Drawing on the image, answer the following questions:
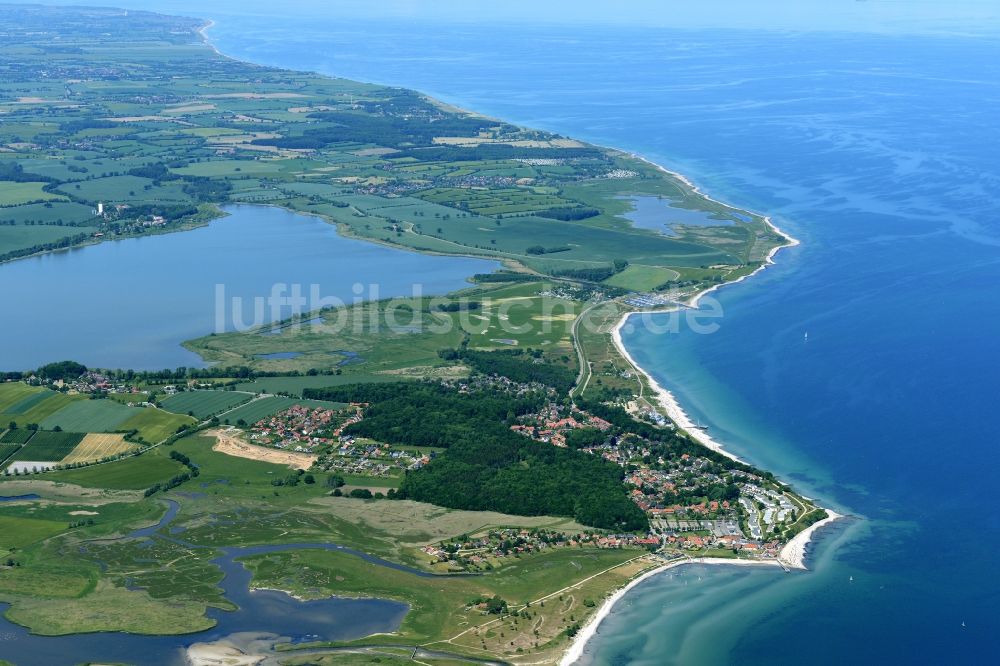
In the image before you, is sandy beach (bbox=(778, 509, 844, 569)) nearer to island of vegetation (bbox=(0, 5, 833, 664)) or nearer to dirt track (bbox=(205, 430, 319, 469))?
island of vegetation (bbox=(0, 5, 833, 664))

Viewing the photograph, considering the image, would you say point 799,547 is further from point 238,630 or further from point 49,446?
point 49,446

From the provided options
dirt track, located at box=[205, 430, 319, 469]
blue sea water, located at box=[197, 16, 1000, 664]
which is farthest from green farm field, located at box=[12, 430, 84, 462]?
blue sea water, located at box=[197, 16, 1000, 664]

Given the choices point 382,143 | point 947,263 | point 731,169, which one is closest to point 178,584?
point 947,263

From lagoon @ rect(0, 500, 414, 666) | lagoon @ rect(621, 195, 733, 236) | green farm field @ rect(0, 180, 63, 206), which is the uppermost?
lagoon @ rect(621, 195, 733, 236)

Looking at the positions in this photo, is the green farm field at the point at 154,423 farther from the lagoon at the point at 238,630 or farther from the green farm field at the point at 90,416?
the lagoon at the point at 238,630

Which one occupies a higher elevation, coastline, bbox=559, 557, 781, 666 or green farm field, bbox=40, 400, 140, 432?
green farm field, bbox=40, 400, 140, 432

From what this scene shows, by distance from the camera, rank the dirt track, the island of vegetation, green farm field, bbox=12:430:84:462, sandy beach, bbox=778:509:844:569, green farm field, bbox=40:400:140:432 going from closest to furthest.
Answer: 1. the island of vegetation
2. sandy beach, bbox=778:509:844:569
3. the dirt track
4. green farm field, bbox=12:430:84:462
5. green farm field, bbox=40:400:140:432

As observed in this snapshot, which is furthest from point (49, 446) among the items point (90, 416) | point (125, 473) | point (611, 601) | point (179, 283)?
point (611, 601)

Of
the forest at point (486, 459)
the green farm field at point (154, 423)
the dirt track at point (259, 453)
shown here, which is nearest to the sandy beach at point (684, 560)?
the forest at point (486, 459)
